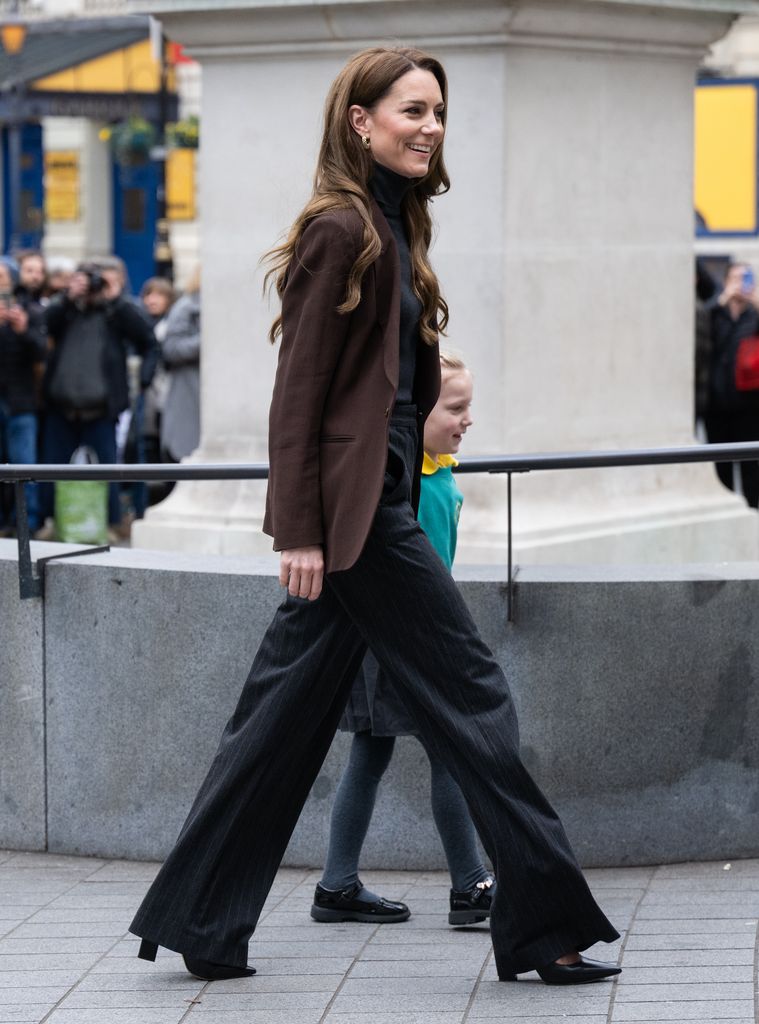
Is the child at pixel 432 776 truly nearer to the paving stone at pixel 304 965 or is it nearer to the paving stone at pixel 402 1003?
the paving stone at pixel 304 965

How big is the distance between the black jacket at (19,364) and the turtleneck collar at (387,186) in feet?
27.9

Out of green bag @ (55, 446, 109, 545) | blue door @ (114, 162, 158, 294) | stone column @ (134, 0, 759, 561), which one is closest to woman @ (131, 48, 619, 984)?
stone column @ (134, 0, 759, 561)

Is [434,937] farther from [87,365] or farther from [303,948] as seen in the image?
[87,365]

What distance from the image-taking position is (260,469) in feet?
18.3

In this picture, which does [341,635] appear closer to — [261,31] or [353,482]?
[353,482]

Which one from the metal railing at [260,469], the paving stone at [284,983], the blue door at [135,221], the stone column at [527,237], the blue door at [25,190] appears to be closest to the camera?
the paving stone at [284,983]

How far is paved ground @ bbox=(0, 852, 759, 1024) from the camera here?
441 centimetres

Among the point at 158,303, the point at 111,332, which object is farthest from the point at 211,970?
the point at 158,303

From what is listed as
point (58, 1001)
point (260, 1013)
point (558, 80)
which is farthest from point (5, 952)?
point (558, 80)

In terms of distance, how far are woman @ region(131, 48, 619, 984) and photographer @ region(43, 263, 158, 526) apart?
845 cm

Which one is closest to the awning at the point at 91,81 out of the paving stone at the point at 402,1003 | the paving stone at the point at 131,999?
the paving stone at the point at 131,999

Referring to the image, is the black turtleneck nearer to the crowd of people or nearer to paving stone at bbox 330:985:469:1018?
paving stone at bbox 330:985:469:1018

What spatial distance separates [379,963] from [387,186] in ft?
5.84

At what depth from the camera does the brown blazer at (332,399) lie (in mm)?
4250
